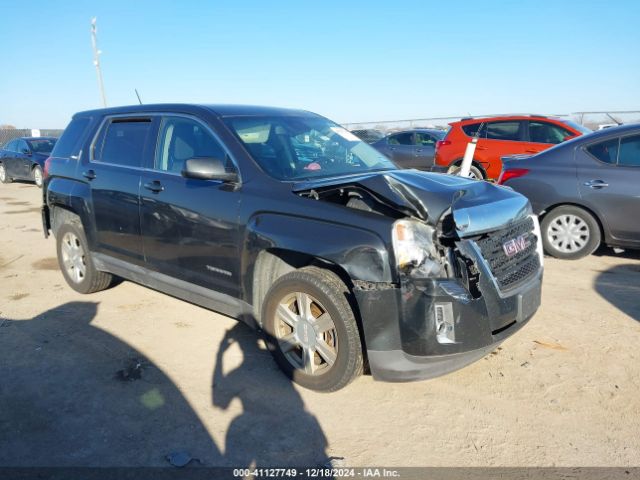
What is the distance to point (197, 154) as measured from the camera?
3969 millimetres

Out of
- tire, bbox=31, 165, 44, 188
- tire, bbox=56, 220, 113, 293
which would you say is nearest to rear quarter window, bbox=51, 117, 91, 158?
tire, bbox=56, 220, 113, 293

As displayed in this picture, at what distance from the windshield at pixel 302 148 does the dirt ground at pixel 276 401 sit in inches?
58.7

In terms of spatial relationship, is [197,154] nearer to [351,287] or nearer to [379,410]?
[351,287]

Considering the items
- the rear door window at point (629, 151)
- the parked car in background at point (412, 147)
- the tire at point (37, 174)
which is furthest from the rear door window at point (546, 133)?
the tire at point (37, 174)

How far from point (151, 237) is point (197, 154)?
0.84m

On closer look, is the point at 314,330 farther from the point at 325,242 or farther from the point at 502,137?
the point at 502,137

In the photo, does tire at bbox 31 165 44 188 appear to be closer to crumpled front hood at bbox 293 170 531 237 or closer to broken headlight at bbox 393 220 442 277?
crumpled front hood at bbox 293 170 531 237

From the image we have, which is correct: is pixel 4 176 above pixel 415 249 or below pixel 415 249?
below

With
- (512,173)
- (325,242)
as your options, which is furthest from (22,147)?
(325,242)

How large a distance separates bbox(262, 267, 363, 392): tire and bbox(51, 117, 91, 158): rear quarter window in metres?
3.13

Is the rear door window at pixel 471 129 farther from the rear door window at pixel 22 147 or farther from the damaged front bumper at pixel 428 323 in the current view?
the rear door window at pixel 22 147

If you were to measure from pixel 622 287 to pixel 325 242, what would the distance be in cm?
386

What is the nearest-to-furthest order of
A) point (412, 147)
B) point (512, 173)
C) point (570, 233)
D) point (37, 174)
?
point (570, 233) → point (512, 173) → point (412, 147) → point (37, 174)

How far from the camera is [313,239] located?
10.0ft
